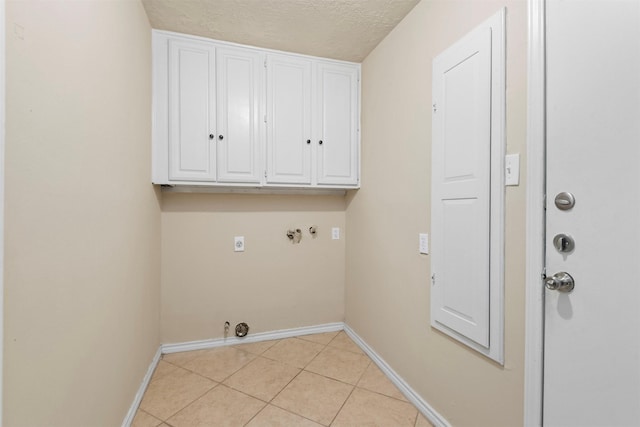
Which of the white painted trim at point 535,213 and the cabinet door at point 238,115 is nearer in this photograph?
the white painted trim at point 535,213

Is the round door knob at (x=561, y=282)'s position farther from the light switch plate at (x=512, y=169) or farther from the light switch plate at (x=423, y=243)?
the light switch plate at (x=423, y=243)

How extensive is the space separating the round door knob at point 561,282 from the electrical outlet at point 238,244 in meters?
2.06

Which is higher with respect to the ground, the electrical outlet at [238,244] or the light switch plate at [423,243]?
the light switch plate at [423,243]

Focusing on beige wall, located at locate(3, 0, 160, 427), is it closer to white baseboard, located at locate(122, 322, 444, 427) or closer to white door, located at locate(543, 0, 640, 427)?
white baseboard, located at locate(122, 322, 444, 427)

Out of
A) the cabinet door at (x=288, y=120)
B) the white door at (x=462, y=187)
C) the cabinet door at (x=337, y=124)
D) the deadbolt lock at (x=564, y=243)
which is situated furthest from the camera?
the cabinet door at (x=337, y=124)

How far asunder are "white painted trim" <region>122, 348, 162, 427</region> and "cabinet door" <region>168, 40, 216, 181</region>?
4.38ft

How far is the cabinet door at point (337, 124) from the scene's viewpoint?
2.34 meters

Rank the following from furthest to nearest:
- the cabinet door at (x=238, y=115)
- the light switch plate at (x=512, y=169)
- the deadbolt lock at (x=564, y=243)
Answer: the cabinet door at (x=238, y=115), the light switch plate at (x=512, y=169), the deadbolt lock at (x=564, y=243)

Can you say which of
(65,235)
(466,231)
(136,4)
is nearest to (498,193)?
(466,231)

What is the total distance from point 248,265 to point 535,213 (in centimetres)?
205

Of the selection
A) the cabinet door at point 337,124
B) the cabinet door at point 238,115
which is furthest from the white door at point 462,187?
the cabinet door at point 238,115

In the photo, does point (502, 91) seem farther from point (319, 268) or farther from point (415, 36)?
point (319, 268)

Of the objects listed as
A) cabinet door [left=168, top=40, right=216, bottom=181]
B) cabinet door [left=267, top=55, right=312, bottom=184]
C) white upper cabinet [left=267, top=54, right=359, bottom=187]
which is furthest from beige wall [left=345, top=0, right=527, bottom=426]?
cabinet door [left=168, top=40, right=216, bottom=181]

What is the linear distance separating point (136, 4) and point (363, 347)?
2794 millimetres
